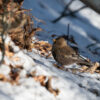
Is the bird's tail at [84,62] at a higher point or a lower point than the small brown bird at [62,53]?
lower

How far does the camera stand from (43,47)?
373cm

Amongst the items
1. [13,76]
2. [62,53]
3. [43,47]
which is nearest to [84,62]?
[62,53]

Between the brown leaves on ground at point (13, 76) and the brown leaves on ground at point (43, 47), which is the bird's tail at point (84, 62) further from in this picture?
the brown leaves on ground at point (13, 76)

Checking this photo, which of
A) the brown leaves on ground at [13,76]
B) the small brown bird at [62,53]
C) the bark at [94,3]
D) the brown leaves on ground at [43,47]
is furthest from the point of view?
the brown leaves on ground at [43,47]

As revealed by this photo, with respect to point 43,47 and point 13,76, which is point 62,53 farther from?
point 13,76

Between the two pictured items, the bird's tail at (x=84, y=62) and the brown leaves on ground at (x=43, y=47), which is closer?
the bird's tail at (x=84, y=62)

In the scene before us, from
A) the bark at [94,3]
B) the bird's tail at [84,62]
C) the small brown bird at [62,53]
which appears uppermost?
the bark at [94,3]

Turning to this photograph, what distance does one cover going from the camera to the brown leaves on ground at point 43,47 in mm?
3508

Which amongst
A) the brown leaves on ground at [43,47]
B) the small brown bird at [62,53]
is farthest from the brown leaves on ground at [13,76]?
the brown leaves on ground at [43,47]

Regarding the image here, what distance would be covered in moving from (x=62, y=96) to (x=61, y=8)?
13.0 feet

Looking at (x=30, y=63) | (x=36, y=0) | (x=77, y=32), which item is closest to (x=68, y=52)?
(x=30, y=63)

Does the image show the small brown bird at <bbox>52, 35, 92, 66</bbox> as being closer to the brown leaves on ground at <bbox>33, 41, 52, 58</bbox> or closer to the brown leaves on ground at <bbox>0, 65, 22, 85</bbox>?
the brown leaves on ground at <bbox>33, 41, 52, 58</bbox>

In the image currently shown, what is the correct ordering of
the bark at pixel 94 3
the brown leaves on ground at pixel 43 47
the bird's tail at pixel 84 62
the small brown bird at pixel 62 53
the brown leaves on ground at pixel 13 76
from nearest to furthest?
the brown leaves on ground at pixel 13 76 < the bark at pixel 94 3 < the small brown bird at pixel 62 53 < the bird's tail at pixel 84 62 < the brown leaves on ground at pixel 43 47

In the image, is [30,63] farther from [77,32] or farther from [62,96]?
[77,32]
